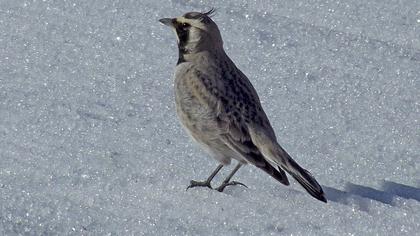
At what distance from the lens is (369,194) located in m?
4.77

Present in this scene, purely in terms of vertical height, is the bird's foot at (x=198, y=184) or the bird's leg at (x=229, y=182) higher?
the bird's foot at (x=198, y=184)

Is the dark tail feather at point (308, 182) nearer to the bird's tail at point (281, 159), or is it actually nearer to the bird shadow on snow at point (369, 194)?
the bird's tail at point (281, 159)

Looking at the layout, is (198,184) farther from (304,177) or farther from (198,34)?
(198,34)

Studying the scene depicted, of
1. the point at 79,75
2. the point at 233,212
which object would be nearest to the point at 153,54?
the point at 79,75

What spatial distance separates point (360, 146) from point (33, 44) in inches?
75.3

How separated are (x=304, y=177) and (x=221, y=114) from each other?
1.92ft

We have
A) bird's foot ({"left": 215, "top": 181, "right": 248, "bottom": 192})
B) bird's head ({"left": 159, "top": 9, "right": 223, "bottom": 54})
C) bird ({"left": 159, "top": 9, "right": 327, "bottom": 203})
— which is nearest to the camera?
bird ({"left": 159, "top": 9, "right": 327, "bottom": 203})

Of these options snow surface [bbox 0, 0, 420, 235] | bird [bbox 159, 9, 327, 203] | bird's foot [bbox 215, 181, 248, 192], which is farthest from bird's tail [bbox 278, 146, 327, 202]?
bird's foot [bbox 215, 181, 248, 192]

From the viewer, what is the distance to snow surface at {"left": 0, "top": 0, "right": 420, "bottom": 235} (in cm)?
444

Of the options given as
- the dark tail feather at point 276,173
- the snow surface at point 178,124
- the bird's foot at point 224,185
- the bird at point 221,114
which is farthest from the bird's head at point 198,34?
the dark tail feather at point 276,173

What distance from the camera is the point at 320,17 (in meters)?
6.50

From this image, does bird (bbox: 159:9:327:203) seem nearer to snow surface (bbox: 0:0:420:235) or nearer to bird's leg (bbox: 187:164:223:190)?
bird's leg (bbox: 187:164:223:190)

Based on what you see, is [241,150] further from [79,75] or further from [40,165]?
[79,75]

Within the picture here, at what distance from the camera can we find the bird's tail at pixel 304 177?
4375 mm
